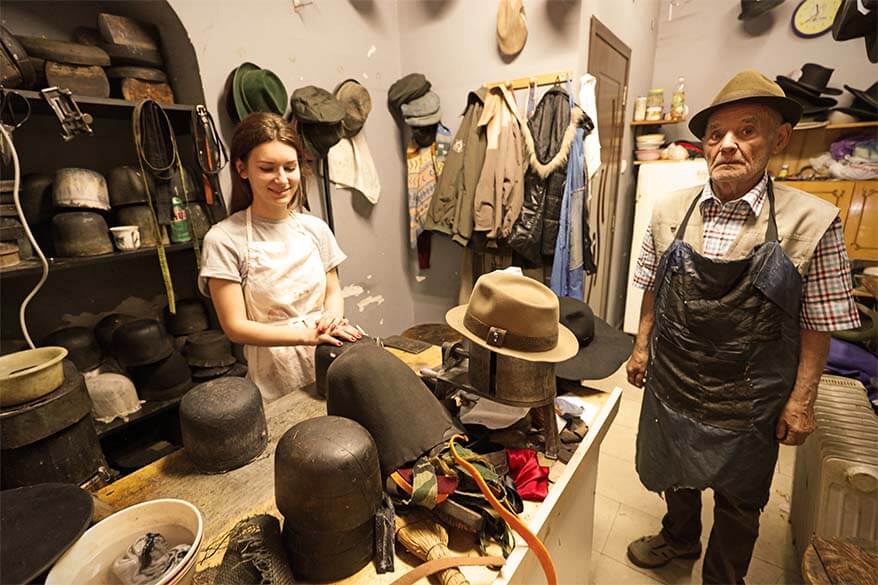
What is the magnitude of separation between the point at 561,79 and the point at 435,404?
2292mm

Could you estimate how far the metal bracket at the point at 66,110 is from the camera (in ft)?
4.58

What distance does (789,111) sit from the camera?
121 cm

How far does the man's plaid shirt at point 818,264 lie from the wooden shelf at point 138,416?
211 cm

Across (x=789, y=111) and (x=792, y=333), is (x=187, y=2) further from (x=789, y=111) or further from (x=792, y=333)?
(x=792, y=333)

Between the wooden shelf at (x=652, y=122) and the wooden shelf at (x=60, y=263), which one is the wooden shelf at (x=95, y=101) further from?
the wooden shelf at (x=652, y=122)

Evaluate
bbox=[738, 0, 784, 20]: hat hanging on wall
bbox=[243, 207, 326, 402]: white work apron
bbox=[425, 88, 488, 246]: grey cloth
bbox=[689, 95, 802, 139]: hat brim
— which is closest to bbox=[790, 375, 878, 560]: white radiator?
bbox=[689, 95, 802, 139]: hat brim

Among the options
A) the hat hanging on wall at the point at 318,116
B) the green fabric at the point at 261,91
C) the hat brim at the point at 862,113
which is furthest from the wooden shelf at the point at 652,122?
the green fabric at the point at 261,91

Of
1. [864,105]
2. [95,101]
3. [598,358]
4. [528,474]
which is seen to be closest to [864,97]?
[864,105]

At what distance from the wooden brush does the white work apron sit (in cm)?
77

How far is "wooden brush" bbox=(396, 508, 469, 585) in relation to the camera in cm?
66

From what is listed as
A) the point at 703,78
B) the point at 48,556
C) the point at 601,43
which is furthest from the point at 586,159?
the point at 48,556

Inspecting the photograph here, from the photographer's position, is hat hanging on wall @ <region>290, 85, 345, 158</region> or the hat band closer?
the hat band

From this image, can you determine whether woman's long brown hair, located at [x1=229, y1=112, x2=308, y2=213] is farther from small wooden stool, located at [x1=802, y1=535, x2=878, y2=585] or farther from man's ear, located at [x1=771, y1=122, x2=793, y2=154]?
small wooden stool, located at [x1=802, y1=535, x2=878, y2=585]

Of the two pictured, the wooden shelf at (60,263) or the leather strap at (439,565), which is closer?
the leather strap at (439,565)
